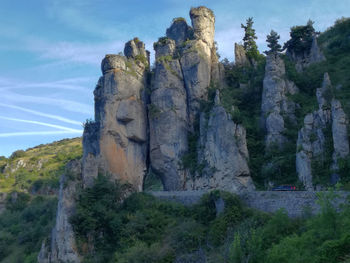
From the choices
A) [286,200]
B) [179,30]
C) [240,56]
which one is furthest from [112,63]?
Result: [286,200]

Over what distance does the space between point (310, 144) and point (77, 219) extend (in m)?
17.4

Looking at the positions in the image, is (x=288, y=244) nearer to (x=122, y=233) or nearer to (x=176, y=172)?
(x=122, y=233)

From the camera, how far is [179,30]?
1625 inches

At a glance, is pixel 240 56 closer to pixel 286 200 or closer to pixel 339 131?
pixel 339 131

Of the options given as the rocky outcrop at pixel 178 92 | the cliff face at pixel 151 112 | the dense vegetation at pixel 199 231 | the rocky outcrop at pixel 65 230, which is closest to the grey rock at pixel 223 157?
the cliff face at pixel 151 112

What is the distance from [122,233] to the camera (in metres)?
28.4

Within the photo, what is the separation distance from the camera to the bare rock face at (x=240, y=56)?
40.7m

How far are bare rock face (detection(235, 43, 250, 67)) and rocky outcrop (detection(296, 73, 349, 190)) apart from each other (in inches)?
511

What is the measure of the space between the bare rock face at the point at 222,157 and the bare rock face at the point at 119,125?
18.8 ft

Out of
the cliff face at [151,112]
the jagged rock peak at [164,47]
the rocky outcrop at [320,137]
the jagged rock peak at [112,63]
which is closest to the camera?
the rocky outcrop at [320,137]

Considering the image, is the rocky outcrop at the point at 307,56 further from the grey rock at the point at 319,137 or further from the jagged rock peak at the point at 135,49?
the jagged rock peak at the point at 135,49

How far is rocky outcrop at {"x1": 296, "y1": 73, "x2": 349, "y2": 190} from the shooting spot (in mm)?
26172

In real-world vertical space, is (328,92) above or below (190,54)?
below

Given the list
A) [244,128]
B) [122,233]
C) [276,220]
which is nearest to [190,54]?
[244,128]
